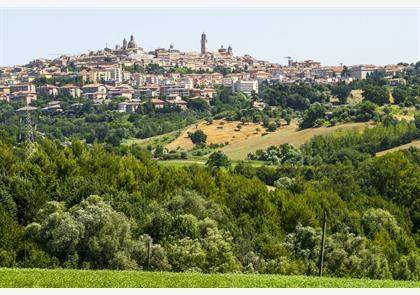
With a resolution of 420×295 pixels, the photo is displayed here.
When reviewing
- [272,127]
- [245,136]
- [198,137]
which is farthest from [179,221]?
[272,127]

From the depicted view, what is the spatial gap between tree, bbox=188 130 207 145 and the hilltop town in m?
28.3

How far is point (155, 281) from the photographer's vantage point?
39.7 feet

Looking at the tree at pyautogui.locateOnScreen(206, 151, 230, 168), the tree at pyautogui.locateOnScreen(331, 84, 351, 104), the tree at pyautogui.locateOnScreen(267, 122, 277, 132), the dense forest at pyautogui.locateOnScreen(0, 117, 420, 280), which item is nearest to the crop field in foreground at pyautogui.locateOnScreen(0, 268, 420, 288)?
the dense forest at pyautogui.locateOnScreen(0, 117, 420, 280)

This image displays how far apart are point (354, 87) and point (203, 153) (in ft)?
126

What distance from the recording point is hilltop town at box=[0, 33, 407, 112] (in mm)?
123125

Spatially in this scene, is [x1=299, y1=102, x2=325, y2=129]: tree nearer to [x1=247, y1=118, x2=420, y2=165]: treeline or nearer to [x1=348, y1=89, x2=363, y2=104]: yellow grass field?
[x1=247, y1=118, x2=420, y2=165]: treeline

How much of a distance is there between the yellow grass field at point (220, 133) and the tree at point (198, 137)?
0.48m

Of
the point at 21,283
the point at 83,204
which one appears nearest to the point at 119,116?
the point at 83,204

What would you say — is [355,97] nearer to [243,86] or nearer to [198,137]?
[198,137]

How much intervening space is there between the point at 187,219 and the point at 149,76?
122 metres

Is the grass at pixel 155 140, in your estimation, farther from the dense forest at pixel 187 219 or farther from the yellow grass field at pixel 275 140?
the dense forest at pixel 187 219

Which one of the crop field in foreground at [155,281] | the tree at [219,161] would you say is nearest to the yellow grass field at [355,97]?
the tree at [219,161]

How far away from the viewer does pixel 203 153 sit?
240 ft

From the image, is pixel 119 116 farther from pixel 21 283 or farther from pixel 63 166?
pixel 21 283
